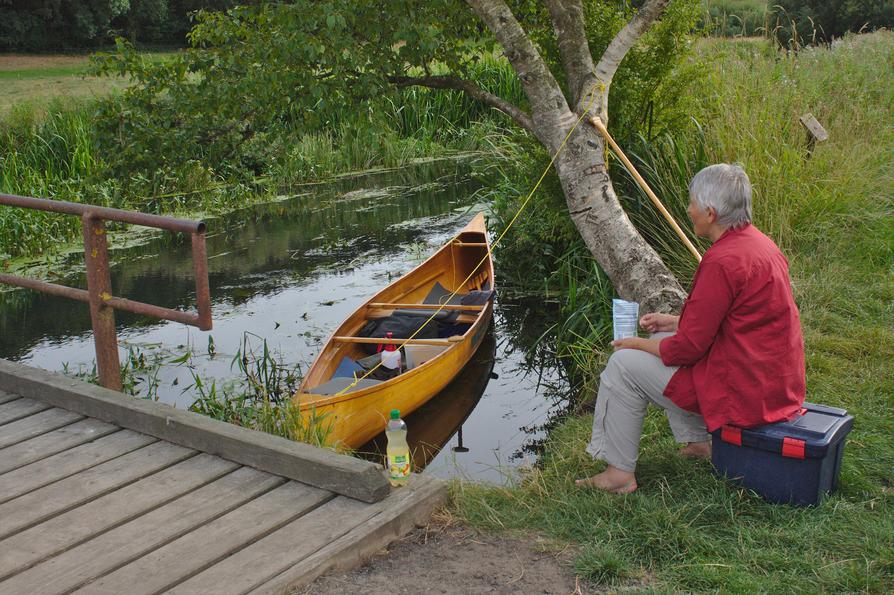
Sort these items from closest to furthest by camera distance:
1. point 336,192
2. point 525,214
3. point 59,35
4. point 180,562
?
point 180,562
point 525,214
point 336,192
point 59,35

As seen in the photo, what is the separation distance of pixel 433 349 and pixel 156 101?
109 inches

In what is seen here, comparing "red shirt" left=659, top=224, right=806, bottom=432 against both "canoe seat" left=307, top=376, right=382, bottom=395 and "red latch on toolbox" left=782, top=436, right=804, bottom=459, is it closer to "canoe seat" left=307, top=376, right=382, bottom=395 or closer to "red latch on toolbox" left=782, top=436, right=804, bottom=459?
"red latch on toolbox" left=782, top=436, right=804, bottom=459

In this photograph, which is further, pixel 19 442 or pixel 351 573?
pixel 19 442

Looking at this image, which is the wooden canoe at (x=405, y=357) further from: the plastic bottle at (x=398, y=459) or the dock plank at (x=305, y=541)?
the dock plank at (x=305, y=541)

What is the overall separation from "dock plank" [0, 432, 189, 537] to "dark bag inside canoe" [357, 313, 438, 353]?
305 cm

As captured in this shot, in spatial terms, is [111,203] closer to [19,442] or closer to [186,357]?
[186,357]

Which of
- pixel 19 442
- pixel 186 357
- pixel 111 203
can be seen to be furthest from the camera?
pixel 111 203

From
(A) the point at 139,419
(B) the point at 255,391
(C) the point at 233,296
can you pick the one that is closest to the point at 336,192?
(C) the point at 233,296

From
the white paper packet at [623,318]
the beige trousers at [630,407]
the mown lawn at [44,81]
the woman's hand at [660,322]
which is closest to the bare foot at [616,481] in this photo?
the beige trousers at [630,407]

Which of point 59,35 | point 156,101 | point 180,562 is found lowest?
point 180,562

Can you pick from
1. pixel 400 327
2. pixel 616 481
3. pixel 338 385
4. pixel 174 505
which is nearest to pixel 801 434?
pixel 616 481

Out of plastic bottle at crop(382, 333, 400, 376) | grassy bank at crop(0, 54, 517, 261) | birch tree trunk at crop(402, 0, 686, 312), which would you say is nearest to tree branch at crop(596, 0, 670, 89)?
birch tree trunk at crop(402, 0, 686, 312)

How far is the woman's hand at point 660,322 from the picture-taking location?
3969mm

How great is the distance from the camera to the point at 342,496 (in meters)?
3.64
